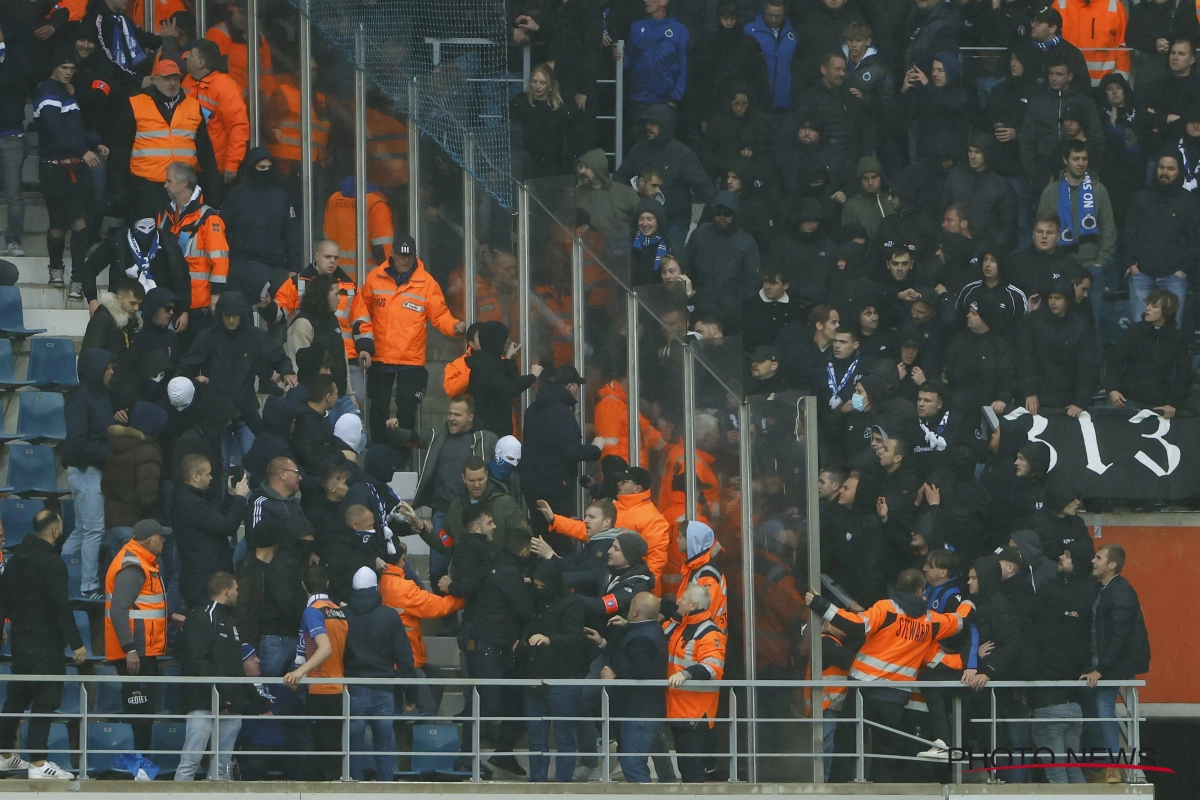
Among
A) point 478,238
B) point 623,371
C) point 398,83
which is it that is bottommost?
point 623,371

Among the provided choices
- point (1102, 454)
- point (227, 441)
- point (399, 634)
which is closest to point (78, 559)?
point (227, 441)

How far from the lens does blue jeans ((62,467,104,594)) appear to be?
13742mm

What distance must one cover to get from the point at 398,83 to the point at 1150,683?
7.36m

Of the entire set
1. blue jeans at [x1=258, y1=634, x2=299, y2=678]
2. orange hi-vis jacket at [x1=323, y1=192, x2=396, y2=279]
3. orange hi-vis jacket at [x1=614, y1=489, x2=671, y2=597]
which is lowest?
blue jeans at [x1=258, y1=634, x2=299, y2=678]

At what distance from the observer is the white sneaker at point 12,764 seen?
12602 mm

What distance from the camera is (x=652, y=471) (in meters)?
14.5

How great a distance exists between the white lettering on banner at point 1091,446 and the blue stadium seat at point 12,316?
7786 mm

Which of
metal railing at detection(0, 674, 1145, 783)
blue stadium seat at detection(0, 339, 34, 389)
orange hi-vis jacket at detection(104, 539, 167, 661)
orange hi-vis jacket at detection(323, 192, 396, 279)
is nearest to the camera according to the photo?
metal railing at detection(0, 674, 1145, 783)

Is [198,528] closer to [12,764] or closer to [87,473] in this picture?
Answer: [87,473]

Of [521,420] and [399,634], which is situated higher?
[521,420]

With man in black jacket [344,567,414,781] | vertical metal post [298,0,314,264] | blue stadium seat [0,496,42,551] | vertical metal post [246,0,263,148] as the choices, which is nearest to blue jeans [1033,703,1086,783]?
man in black jacket [344,567,414,781]

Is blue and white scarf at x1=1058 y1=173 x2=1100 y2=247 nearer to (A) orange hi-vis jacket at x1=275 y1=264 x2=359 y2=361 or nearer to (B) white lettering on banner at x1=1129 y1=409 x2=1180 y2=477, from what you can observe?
(B) white lettering on banner at x1=1129 y1=409 x2=1180 y2=477

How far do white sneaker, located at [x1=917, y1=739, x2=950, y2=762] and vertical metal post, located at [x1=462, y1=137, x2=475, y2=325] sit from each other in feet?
16.1

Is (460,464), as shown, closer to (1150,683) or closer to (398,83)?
(398,83)
